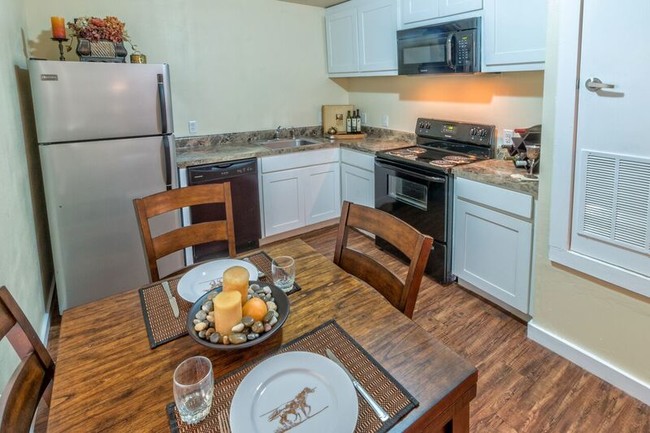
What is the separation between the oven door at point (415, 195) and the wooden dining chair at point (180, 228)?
152 cm

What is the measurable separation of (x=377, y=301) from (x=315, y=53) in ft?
11.7

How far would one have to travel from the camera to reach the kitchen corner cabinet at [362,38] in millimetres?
3359

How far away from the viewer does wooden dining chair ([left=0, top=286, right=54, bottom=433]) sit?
851 millimetres

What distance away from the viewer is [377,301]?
1237mm

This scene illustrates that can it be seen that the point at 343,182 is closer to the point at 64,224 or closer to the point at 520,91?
the point at 520,91

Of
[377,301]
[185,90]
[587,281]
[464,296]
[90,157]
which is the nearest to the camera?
[377,301]

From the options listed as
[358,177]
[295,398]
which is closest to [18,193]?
[295,398]

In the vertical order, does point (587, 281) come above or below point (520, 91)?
below

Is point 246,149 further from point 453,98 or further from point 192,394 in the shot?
point 192,394

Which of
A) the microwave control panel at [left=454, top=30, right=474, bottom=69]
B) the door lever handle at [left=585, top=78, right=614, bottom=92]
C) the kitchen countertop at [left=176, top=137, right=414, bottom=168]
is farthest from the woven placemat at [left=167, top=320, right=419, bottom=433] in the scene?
the kitchen countertop at [left=176, top=137, right=414, bottom=168]

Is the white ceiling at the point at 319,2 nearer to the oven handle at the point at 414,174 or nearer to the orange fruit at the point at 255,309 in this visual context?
the oven handle at the point at 414,174

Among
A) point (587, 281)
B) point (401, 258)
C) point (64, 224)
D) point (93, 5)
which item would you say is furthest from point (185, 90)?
point (587, 281)

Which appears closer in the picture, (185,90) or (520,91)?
(520,91)

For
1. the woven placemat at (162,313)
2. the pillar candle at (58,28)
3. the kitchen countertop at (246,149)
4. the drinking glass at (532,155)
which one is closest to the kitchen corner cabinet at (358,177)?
the kitchen countertop at (246,149)
